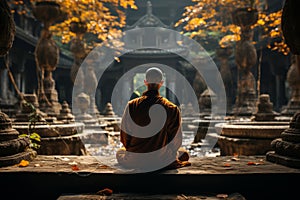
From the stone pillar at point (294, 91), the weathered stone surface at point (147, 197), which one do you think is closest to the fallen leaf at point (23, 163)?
the weathered stone surface at point (147, 197)

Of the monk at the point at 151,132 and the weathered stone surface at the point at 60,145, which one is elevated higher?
the monk at the point at 151,132

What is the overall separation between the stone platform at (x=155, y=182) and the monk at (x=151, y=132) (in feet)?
0.64

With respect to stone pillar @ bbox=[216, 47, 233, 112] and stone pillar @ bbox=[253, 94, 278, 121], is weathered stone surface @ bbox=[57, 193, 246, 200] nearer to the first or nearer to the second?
stone pillar @ bbox=[253, 94, 278, 121]

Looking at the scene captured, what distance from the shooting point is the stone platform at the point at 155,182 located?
2.85 meters

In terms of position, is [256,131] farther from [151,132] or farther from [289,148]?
[151,132]

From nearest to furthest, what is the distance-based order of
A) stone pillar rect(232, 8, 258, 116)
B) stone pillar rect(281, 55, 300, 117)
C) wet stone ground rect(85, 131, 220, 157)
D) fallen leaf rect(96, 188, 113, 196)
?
fallen leaf rect(96, 188, 113, 196) < wet stone ground rect(85, 131, 220, 157) < stone pillar rect(281, 55, 300, 117) < stone pillar rect(232, 8, 258, 116)

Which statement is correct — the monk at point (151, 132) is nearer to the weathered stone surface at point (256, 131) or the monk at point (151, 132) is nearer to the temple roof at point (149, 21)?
the weathered stone surface at point (256, 131)

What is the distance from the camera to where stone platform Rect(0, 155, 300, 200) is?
2.85 meters

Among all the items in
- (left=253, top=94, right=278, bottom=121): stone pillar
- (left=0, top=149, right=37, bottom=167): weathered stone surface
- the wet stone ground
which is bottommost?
the wet stone ground

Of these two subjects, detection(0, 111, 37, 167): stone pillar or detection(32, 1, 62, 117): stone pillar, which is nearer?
detection(0, 111, 37, 167): stone pillar

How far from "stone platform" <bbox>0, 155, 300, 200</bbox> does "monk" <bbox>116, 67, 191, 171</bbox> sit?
20 cm

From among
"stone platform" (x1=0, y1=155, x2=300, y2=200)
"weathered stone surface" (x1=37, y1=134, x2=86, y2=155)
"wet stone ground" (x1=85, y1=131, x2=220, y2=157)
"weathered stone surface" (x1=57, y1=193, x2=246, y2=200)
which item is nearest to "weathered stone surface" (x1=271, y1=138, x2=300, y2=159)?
"stone platform" (x1=0, y1=155, x2=300, y2=200)

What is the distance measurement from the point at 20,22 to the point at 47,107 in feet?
33.8

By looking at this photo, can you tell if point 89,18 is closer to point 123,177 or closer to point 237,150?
point 237,150
